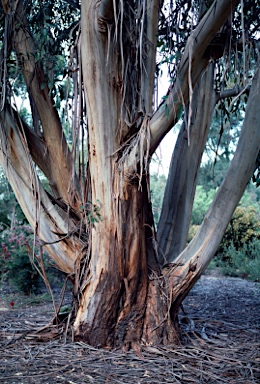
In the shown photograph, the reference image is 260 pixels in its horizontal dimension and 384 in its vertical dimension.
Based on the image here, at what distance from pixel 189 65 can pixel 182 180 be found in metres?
1.54

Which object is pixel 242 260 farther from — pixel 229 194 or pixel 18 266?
pixel 229 194

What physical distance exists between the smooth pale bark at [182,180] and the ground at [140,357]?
2.84ft

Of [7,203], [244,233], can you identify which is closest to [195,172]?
[244,233]

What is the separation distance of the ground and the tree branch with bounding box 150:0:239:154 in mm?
1709

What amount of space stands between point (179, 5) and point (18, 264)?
4585 mm

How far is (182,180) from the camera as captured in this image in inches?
201

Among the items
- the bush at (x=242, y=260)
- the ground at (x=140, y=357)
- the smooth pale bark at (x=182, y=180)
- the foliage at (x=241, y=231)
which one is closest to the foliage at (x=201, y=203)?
the foliage at (x=241, y=231)

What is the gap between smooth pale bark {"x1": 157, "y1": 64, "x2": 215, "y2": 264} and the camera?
5.11 metres

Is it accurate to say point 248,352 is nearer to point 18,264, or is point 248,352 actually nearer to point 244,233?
point 18,264

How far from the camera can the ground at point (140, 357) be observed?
3596 millimetres

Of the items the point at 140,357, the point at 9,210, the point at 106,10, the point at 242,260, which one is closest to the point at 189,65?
the point at 106,10

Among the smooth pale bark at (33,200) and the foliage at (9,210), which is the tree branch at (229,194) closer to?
the smooth pale bark at (33,200)

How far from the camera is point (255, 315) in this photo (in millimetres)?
5918

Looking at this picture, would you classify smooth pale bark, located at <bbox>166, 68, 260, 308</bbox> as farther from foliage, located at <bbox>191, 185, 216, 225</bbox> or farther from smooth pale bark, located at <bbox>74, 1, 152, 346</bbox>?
foliage, located at <bbox>191, 185, 216, 225</bbox>
